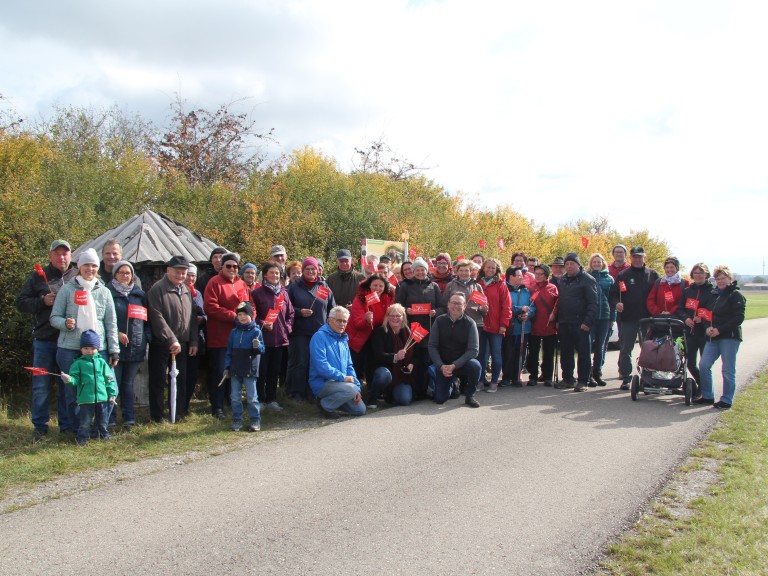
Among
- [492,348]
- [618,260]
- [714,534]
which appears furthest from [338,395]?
[618,260]

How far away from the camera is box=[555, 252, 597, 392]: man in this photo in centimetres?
1022

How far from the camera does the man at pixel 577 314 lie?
1022cm

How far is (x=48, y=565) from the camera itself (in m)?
3.95

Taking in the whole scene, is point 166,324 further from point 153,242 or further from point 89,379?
point 153,242

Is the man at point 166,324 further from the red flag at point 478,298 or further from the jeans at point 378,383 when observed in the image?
the red flag at point 478,298

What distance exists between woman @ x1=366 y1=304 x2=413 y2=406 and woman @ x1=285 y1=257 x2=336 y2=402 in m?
0.90

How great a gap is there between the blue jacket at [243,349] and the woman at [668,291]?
634 cm

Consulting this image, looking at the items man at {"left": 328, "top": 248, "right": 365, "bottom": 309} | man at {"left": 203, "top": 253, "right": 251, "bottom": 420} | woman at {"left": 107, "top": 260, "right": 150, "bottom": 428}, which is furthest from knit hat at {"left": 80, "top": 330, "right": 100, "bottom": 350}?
man at {"left": 328, "top": 248, "right": 365, "bottom": 309}

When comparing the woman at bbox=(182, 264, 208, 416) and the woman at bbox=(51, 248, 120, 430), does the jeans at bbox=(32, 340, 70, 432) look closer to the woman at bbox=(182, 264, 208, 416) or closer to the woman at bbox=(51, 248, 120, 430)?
the woman at bbox=(51, 248, 120, 430)

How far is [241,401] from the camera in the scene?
7652 mm

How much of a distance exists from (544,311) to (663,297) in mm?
1917

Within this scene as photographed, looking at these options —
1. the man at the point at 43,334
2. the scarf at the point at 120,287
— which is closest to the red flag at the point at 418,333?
the scarf at the point at 120,287

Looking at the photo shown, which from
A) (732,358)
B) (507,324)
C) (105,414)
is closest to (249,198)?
(507,324)

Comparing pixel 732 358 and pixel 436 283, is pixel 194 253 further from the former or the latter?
pixel 732 358
